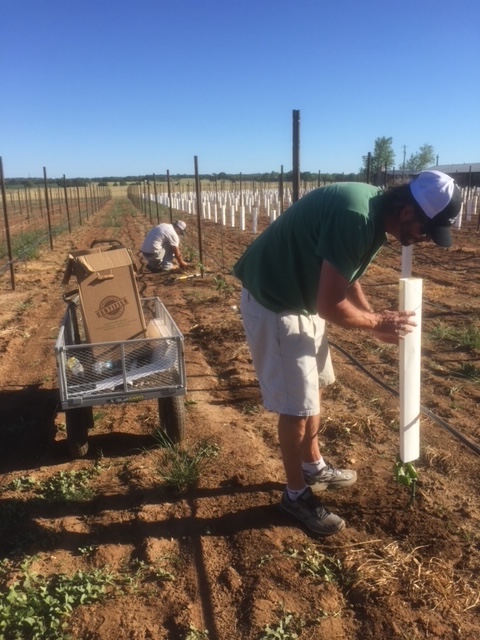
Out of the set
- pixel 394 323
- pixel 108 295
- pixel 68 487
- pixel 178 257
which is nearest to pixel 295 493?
pixel 394 323

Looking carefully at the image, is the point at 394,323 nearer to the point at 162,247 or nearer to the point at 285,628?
the point at 285,628

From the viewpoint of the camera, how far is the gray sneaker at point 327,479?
3.03m

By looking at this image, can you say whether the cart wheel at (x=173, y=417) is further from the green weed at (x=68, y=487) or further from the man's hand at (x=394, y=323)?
the man's hand at (x=394, y=323)

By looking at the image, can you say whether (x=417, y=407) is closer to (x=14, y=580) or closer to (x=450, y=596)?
(x=450, y=596)

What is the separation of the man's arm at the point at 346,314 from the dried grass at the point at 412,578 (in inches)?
37.7

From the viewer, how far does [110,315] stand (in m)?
3.97

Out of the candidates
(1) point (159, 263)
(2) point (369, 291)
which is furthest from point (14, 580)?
(1) point (159, 263)

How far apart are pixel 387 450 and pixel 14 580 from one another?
2185 millimetres

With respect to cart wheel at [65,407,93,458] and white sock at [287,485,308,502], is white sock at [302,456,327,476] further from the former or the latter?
cart wheel at [65,407,93,458]

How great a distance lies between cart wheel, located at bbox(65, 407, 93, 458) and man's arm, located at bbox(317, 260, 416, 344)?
1.87 m

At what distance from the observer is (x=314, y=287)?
2.47 meters

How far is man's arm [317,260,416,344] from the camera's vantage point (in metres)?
2.22

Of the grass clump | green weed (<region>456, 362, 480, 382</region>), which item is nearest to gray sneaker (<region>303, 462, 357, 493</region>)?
the grass clump

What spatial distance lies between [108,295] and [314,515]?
2104 mm
